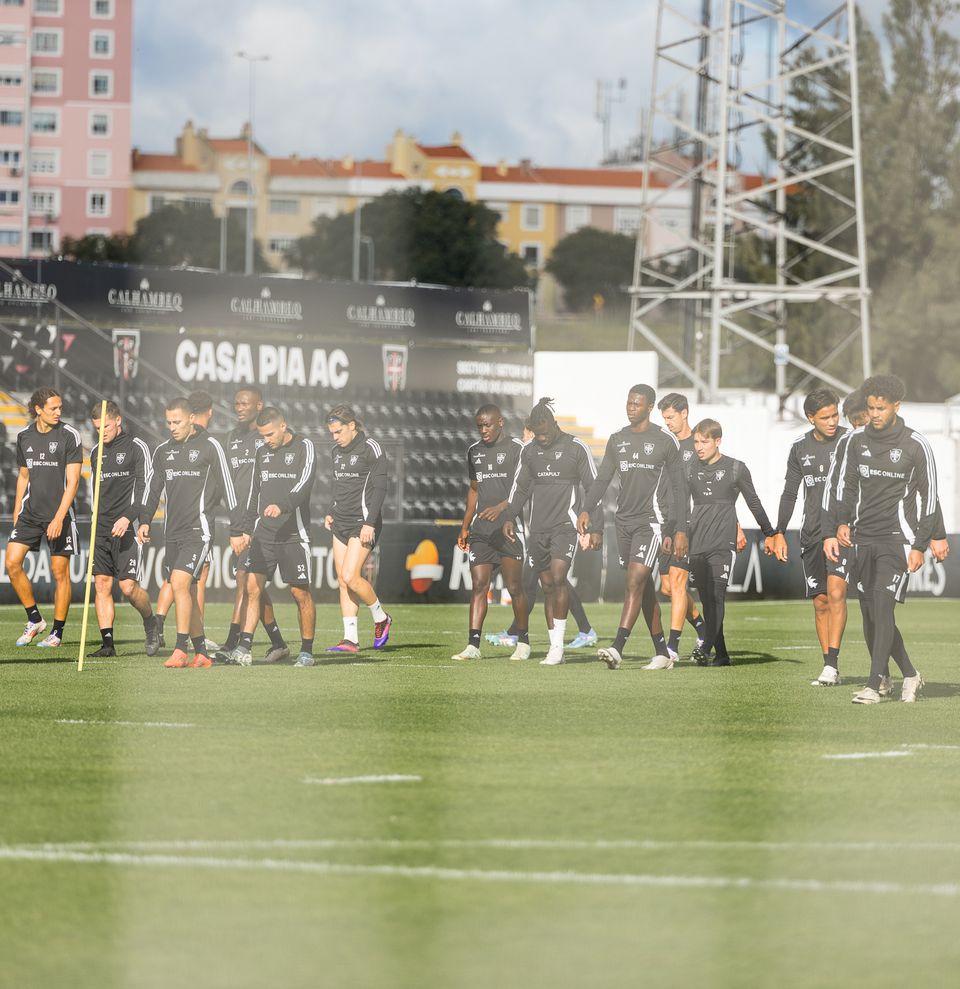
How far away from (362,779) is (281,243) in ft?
160

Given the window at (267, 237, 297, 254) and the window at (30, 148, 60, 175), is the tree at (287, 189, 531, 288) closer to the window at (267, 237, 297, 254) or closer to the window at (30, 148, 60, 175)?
the window at (267, 237, 297, 254)

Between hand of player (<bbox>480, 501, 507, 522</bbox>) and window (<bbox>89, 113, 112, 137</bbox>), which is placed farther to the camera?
hand of player (<bbox>480, 501, 507, 522</bbox>)

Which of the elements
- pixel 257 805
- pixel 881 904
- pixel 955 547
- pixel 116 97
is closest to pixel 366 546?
pixel 116 97

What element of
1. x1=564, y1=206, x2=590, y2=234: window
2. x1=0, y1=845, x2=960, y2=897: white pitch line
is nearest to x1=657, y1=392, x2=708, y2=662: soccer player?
x1=0, y1=845, x2=960, y2=897: white pitch line

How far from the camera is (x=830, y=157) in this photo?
168ft

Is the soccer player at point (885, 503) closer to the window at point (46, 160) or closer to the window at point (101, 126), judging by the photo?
the window at point (101, 126)

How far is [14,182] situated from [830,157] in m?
38.2

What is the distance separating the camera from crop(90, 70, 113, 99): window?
1297cm

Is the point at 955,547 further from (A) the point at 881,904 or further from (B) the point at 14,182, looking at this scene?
(A) the point at 881,904

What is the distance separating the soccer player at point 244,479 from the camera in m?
13.8

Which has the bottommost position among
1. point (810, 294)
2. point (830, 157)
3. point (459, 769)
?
point (459, 769)

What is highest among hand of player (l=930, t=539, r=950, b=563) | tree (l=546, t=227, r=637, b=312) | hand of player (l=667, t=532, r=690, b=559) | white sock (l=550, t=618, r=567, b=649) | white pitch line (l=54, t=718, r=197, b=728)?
tree (l=546, t=227, r=637, b=312)

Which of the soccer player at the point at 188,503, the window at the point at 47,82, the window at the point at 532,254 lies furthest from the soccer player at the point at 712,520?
the window at the point at 532,254

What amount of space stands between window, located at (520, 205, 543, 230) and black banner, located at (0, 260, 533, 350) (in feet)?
69.6
